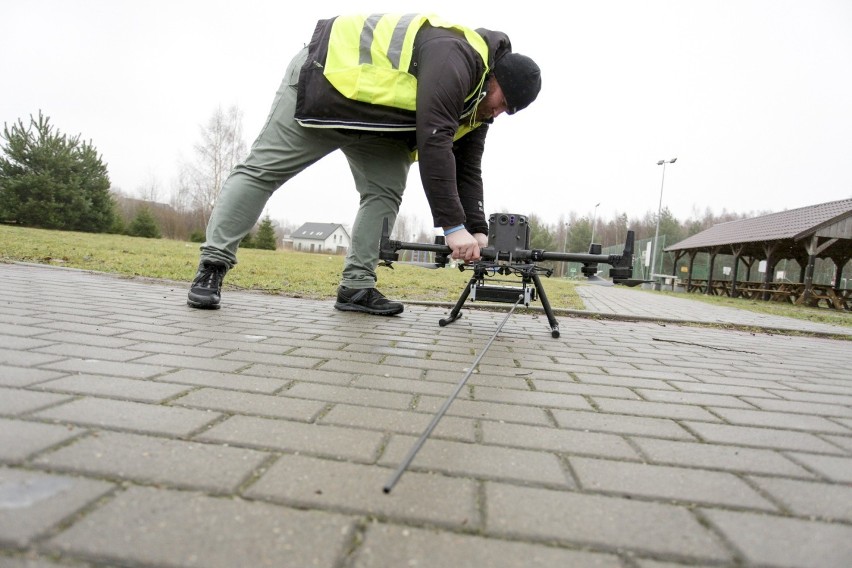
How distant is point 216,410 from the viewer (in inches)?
50.6

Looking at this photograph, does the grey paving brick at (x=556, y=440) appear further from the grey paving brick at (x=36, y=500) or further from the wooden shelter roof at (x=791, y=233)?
the wooden shelter roof at (x=791, y=233)

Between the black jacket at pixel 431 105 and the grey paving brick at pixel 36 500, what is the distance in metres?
2.00

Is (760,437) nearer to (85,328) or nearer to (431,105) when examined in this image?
(431,105)

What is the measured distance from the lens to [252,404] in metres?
1.36

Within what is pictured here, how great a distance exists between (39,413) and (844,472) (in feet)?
6.41

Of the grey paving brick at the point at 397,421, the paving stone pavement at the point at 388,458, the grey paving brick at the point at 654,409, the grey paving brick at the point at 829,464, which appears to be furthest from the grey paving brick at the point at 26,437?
the grey paving brick at the point at 829,464

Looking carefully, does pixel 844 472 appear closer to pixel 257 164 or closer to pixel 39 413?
pixel 39 413

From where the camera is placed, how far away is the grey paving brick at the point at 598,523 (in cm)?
80

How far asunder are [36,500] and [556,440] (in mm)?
1094

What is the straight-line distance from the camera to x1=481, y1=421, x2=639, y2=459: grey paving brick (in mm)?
1207

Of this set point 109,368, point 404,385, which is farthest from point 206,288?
point 404,385

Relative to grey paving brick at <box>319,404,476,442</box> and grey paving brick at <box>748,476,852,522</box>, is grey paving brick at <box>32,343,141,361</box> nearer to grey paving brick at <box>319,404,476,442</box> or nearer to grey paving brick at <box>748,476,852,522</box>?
grey paving brick at <box>319,404,476,442</box>

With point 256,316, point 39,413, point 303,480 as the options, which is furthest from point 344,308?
point 303,480

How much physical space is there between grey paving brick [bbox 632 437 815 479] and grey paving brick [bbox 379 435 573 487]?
30 cm
